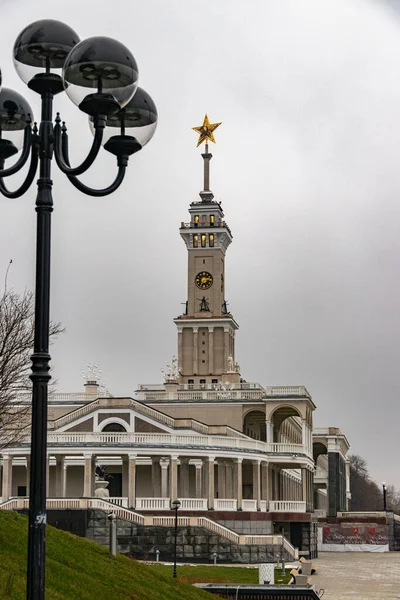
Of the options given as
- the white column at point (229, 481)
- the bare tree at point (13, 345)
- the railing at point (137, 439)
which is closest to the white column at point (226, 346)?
the white column at point (229, 481)

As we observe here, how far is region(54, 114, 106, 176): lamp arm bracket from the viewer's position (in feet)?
35.9

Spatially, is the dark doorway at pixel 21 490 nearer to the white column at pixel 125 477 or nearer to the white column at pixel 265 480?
the white column at pixel 125 477

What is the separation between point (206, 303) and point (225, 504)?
38804 mm

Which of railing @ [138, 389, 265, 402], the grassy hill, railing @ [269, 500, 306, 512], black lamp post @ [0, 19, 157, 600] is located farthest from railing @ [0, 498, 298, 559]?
black lamp post @ [0, 19, 157, 600]

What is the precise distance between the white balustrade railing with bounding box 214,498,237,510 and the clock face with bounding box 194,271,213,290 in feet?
127

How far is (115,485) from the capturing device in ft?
243

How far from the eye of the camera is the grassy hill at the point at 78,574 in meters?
21.0

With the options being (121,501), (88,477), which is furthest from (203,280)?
(121,501)

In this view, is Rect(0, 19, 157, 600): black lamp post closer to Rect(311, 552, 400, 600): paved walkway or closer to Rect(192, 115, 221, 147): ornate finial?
Rect(311, 552, 400, 600): paved walkway

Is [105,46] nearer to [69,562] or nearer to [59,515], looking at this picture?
[69,562]

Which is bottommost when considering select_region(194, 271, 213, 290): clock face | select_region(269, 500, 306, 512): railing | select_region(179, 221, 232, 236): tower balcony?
select_region(269, 500, 306, 512): railing

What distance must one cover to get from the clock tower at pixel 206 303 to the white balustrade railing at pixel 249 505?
1196 inches

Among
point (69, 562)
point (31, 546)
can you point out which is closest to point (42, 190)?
point (31, 546)

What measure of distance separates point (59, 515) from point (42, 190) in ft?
153
